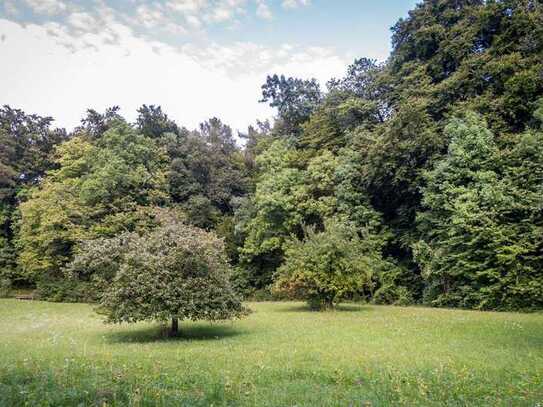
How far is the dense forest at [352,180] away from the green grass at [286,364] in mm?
4964

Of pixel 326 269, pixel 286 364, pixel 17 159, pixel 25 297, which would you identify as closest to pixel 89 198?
pixel 25 297

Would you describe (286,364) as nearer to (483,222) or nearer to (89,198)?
(483,222)

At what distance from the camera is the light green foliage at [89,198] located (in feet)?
123

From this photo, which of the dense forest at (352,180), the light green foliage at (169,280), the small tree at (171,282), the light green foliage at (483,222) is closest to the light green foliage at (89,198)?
the dense forest at (352,180)

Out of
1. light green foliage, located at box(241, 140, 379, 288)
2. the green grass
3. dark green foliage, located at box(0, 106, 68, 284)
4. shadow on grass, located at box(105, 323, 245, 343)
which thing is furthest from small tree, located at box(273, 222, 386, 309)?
dark green foliage, located at box(0, 106, 68, 284)

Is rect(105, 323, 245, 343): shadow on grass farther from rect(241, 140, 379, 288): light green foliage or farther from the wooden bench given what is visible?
the wooden bench

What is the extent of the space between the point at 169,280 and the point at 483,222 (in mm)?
18535

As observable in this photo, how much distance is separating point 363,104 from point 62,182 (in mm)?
30135

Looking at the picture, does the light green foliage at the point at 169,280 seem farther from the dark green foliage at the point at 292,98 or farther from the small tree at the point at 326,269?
the dark green foliage at the point at 292,98

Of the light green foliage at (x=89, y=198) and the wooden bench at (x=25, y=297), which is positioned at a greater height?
the light green foliage at (x=89, y=198)

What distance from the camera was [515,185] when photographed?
25047mm

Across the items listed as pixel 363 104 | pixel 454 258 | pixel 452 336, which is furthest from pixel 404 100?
pixel 452 336

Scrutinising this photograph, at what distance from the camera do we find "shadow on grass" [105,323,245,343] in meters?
16.4

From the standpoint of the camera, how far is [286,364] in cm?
1047
